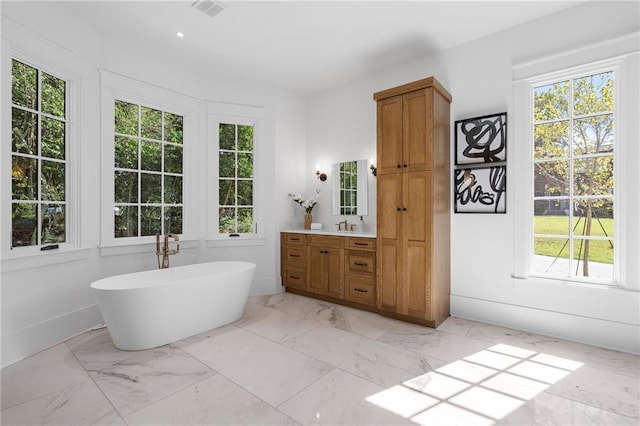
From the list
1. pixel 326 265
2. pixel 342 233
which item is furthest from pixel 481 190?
pixel 326 265

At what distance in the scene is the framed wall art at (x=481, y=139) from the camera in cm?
322

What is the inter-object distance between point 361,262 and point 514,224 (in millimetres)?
1660

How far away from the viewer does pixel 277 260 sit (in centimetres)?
459

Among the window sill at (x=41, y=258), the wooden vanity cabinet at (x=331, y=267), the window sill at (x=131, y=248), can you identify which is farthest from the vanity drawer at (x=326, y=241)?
the window sill at (x=41, y=258)

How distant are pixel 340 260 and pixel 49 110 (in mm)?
3335

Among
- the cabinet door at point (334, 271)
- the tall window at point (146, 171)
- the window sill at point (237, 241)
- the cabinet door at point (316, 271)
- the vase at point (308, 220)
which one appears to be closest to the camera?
the tall window at point (146, 171)

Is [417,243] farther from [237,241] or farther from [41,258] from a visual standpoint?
[41,258]

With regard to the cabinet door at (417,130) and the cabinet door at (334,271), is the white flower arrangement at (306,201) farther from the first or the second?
the cabinet door at (417,130)

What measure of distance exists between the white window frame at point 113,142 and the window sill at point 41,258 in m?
0.26

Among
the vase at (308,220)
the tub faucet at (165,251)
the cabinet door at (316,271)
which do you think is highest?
the vase at (308,220)

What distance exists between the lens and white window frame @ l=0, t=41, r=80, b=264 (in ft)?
8.03

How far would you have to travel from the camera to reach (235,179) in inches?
176

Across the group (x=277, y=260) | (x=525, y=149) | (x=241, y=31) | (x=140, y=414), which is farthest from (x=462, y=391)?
(x=241, y=31)

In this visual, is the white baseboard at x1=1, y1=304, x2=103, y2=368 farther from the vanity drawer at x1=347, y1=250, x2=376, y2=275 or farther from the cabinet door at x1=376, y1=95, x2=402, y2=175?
the cabinet door at x1=376, y1=95, x2=402, y2=175
